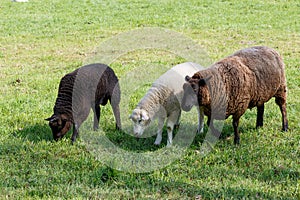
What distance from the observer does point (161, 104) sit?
21.5 feet

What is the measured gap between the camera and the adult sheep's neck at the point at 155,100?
6461 millimetres

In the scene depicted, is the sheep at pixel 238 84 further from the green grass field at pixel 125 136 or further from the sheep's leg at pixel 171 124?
the green grass field at pixel 125 136

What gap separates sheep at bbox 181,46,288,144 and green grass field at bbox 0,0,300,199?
22.0 inches

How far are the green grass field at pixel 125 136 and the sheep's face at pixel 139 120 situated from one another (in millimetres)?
285

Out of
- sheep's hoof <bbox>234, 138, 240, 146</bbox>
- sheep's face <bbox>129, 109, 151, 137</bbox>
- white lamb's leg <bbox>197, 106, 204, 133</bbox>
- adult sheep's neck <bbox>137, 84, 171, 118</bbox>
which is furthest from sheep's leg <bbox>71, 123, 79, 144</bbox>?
sheep's hoof <bbox>234, 138, 240, 146</bbox>

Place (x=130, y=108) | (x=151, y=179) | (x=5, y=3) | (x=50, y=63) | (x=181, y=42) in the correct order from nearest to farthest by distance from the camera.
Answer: (x=151, y=179) < (x=130, y=108) < (x=50, y=63) < (x=181, y=42) < (x=5, y=3)

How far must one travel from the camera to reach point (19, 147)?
670cm

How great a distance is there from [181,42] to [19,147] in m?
7.86

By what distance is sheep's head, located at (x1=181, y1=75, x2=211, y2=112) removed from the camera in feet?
20.0

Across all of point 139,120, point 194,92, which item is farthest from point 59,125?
point 194,92

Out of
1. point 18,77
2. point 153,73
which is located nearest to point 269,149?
point 153,73

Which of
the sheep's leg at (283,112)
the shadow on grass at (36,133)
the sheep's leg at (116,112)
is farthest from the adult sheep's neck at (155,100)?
the sheep's leg at (283,112)

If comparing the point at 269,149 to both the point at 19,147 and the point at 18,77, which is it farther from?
the point at 18,77

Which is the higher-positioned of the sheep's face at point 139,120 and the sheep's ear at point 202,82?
the sheep's ear at point 202,82
